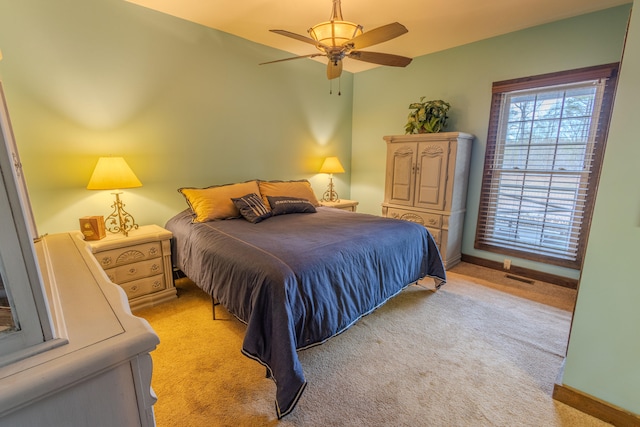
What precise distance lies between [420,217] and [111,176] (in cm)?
327

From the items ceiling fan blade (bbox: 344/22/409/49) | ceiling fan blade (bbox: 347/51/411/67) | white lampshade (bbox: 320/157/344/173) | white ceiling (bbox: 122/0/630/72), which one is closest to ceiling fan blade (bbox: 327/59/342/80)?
ceiling fan blade (bbox: 347/51/411/67)

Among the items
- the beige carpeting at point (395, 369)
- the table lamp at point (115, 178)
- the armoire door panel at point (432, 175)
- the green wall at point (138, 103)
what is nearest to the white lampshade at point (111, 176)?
the table lamp at point (115, 178)

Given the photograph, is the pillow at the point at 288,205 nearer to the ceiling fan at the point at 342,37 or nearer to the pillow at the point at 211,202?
the pillow at the point at 211,202

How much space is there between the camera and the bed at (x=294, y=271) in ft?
5.14

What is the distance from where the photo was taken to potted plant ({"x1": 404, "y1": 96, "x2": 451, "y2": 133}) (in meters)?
3.46

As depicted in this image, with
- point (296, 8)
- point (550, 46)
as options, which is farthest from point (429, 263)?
point (296, 8)

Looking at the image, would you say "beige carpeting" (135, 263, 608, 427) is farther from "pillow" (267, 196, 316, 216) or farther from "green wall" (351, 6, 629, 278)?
"green wall" (351, 6, 629, 278)

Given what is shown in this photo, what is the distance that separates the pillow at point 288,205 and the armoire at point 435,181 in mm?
1340

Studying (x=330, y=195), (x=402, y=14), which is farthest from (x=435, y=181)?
(x=402, y=14)

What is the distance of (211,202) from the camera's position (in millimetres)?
2816

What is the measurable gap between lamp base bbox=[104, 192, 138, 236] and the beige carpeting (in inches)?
31.7

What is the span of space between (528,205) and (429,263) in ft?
4.79

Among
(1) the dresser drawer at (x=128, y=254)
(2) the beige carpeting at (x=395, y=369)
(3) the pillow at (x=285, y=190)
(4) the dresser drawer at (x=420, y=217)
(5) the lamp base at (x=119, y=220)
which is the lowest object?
(2) the beige carpeting at (x=395, y=369)

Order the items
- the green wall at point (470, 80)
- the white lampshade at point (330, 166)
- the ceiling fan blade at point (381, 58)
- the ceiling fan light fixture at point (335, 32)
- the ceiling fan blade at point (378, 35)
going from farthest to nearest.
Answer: the white lampshade at point (330, 166)
the green wall at point (470, 80)
the ceiling fan blade at point (381, 58)
the ceiling fan light fixture at point (335, 32)
the ceiling fan blade at point (378, 35)
